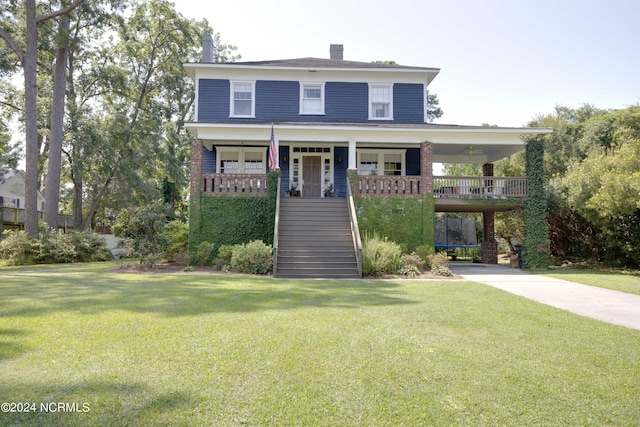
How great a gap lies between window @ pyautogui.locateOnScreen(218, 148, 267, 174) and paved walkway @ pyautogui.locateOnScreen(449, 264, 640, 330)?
1176cm

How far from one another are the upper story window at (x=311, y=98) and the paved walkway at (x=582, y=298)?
11.7m

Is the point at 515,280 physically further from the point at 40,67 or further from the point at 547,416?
the point at 40,67

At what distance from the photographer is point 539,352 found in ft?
14.7

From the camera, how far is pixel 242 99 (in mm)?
19453

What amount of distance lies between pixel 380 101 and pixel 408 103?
Answer: 4.51 feet

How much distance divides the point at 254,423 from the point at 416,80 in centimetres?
1944

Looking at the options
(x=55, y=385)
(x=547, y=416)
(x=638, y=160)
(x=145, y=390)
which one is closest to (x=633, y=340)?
(x=547, y=416)

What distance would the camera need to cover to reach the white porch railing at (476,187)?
660 inches

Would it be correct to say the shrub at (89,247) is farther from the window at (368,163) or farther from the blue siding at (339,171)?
the window at (368,163)

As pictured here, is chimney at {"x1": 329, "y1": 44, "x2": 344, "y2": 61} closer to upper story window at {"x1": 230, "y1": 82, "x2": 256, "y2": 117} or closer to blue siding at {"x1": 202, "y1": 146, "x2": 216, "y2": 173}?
upper story window at {"x1": 230, "y1": 82, "x2": 256, "y2": 117}

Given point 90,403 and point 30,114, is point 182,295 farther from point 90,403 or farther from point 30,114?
point 30,114

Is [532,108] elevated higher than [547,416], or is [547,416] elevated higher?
[532,108]

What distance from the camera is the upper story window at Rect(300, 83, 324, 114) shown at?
64.6 feet

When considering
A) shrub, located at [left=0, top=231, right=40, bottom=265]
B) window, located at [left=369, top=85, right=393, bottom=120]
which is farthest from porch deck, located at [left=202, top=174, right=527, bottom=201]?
shrub, located at [left=0, top=231, right=40, bottom=265]
